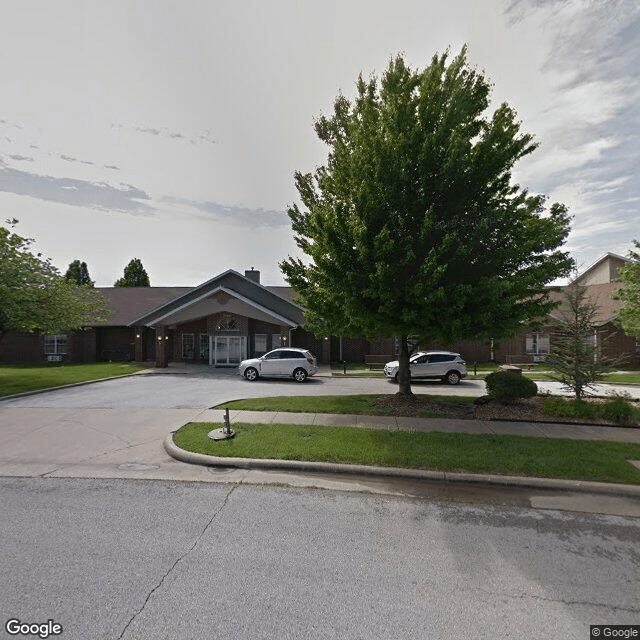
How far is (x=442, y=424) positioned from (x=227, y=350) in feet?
58.8

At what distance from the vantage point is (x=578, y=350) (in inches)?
386

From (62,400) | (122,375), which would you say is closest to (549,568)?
(62,400)

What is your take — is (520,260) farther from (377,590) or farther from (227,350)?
(227,350)

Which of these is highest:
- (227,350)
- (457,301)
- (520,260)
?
(520,260)

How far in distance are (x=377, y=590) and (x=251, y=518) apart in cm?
189

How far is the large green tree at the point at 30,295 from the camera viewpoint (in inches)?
587

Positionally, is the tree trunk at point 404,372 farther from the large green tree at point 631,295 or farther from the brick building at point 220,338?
the large green tree at point 631,295

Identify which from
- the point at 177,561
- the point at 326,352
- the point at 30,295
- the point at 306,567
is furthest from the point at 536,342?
the point at 30,295

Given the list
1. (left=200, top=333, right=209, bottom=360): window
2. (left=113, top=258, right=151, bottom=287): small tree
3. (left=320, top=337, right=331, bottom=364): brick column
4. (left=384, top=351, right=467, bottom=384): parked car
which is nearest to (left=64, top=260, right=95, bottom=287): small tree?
(left=113, top=258, right=151, bottom=287): small tree

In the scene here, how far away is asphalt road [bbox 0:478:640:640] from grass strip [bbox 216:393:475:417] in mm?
4676

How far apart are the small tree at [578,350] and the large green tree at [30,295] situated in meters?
20.9


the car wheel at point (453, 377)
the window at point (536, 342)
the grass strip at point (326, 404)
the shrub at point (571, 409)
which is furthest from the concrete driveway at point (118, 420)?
the window at point (536, 342)

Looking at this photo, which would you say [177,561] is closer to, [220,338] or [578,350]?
[578,350]

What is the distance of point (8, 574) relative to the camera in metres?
3.31
